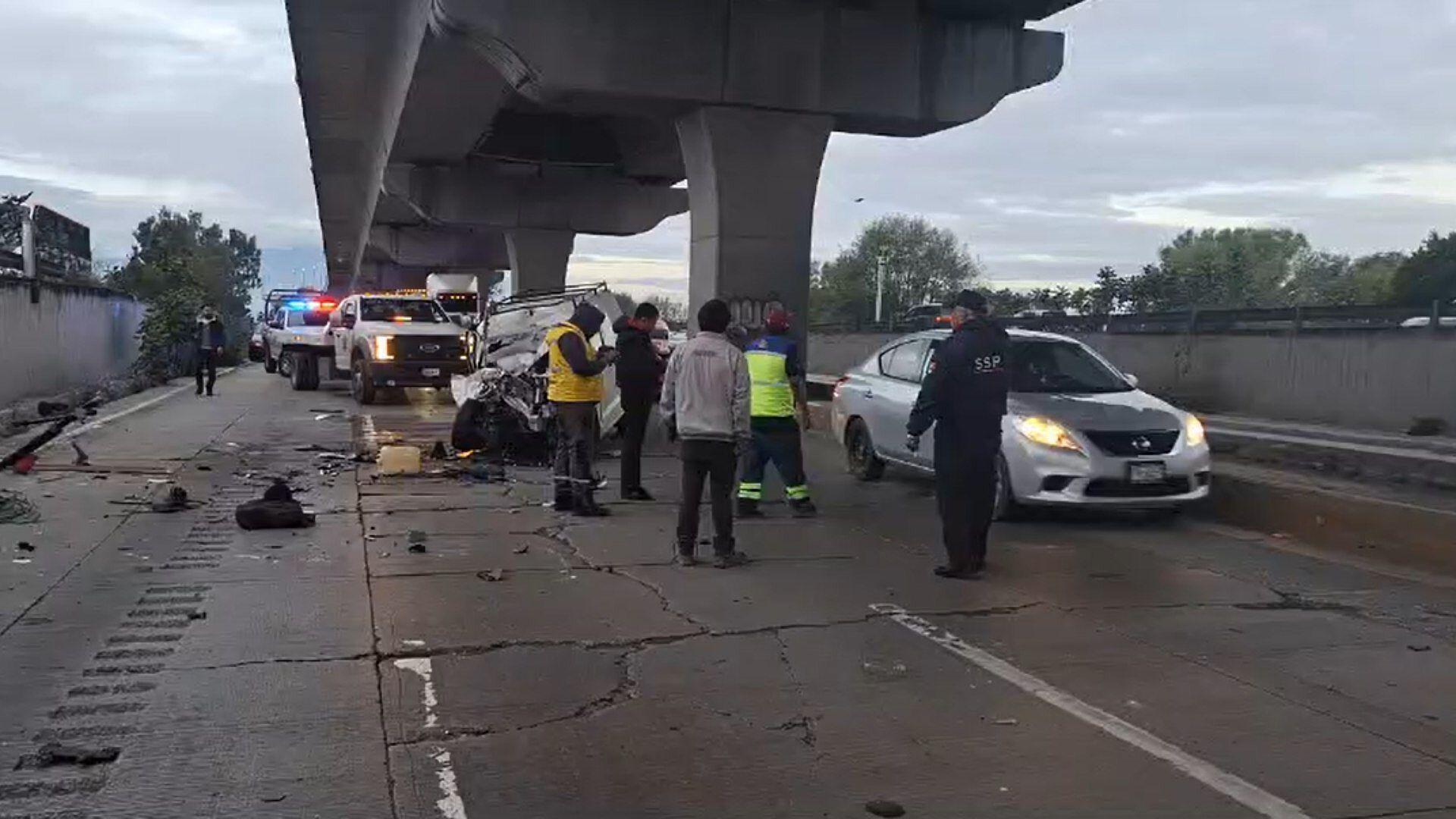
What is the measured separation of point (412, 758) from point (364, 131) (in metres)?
27.1

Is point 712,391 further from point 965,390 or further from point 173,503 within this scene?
point 173,503

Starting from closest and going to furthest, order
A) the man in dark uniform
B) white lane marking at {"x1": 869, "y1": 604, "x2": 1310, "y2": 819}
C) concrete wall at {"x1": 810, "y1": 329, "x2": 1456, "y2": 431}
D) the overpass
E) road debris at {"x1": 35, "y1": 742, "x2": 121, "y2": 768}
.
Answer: white lane marking at {"x1": 869, "y1": 604, "x2": 1310, "y2": 819} < road debris at {"x1": 35, "y1": 742, "x2": 121, "y2": 768} < the man in dark uniform < the overpass < concrete wall at {"x1": 810, "y1": 329, "x2": 1456, "y2": 431}

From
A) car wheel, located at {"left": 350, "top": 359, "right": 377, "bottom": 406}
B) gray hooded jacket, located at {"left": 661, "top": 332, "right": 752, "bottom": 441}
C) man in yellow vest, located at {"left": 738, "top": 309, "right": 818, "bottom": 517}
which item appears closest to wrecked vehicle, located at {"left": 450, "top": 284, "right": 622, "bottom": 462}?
man in yellow vest, located at {"left": 738, "top": 309, "right": 818, "bottom": 517}

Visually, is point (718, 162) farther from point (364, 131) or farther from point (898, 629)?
point (364, 131)

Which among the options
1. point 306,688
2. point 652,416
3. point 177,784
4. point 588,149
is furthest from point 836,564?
point 588,149

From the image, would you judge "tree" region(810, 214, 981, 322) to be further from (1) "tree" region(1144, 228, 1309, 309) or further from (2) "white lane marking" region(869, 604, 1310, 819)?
(2) "white lane marking" region(869, 604, 1310, 819)

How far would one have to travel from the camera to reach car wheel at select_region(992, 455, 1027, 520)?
416 inches

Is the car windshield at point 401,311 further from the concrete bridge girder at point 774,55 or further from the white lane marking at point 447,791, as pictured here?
the white lane marking at point 447,791

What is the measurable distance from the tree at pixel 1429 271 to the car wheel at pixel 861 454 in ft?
55.2

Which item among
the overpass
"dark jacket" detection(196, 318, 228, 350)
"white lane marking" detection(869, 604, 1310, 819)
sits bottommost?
"white lane marking" detection(869, 604, 1310, 819)

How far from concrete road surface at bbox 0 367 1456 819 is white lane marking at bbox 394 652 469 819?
0.05ft

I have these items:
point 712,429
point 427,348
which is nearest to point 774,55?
point 712,429

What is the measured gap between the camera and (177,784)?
4648 mm

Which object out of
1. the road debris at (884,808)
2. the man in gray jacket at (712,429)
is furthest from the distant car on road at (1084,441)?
Answer: the road debris at (884,808)
